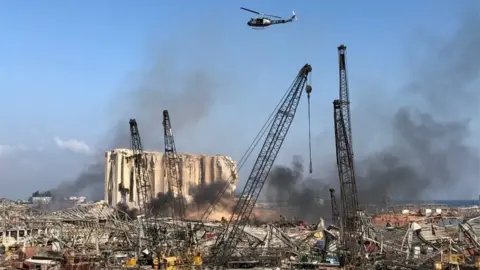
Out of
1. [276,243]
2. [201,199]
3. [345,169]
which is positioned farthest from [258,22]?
[201,199]

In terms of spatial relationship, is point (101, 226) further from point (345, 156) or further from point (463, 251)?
point (463, 251)

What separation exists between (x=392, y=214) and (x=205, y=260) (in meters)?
79.7

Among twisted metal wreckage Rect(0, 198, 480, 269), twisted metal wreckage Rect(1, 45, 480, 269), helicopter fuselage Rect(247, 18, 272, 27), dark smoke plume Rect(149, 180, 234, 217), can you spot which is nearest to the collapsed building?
dark smoke plume Rect(149, 180, 234, 217)

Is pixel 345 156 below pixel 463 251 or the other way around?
the other way around

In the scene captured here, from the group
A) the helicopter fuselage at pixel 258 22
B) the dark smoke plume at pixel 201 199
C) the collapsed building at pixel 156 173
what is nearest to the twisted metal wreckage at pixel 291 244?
the helicopter fuselage at pixel 258 22

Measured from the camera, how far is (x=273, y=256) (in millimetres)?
44344

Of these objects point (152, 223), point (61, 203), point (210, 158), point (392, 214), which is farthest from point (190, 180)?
point (152, 223)

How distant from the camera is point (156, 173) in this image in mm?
148500

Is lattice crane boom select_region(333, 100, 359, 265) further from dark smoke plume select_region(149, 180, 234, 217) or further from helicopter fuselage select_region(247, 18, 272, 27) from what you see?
dark smoke plume select_region(149, 180, 234, 217)

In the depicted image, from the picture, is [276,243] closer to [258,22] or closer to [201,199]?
[258,22]

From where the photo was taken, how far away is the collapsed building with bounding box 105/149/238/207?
12525 centimetres

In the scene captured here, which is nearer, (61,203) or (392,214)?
(392,214)

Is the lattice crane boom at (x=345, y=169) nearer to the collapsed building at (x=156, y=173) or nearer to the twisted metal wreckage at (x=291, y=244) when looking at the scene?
the twisted metal wreckage at (x=291, y=244)

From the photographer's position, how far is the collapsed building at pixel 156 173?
125250 millimetres
